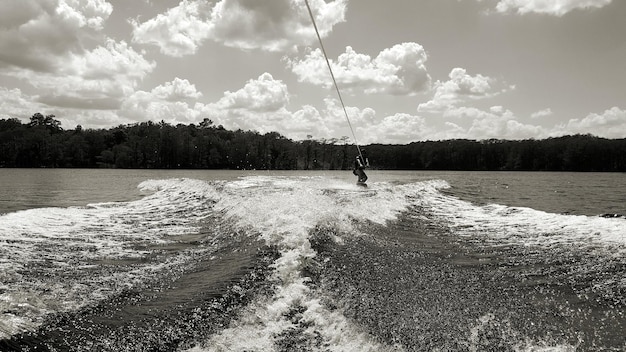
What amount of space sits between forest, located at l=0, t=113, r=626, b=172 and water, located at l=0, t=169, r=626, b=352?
91.8 meters

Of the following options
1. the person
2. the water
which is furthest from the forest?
the water

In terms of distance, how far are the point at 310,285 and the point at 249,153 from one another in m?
102

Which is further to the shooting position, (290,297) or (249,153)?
(249,153)

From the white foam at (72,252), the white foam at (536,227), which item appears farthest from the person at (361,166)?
the white foam at (72,252)

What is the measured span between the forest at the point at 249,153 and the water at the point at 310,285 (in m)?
91.8

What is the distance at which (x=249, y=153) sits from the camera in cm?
10600

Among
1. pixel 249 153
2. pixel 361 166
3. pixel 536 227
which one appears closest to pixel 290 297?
pixel 536 227

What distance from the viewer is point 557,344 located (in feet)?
14.6

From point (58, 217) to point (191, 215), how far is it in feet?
12.4

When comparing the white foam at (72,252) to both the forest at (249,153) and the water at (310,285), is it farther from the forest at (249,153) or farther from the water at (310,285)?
the forest at (249,153)

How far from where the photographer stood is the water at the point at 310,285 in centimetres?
448

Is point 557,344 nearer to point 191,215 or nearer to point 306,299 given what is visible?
point 306,299

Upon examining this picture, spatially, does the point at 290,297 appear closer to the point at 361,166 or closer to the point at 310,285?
the point at 310,285

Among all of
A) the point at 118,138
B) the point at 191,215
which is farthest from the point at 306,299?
the point at 118,138
